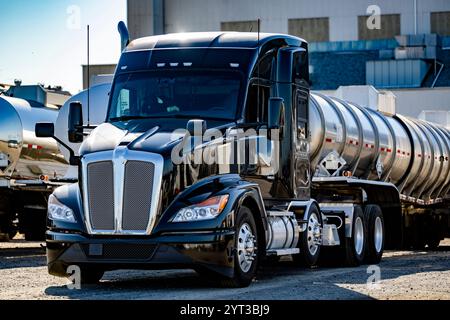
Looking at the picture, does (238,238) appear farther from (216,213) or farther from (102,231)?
(102,231)

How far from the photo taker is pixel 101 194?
13.9m

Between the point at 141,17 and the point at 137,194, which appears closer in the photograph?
the point at 137,194

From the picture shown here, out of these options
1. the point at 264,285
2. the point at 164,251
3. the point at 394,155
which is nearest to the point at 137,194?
the point at 164,251

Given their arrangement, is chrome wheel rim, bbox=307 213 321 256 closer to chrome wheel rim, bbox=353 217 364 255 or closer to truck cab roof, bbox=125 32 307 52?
chrome wheel rim, bbox=353 217 364 255

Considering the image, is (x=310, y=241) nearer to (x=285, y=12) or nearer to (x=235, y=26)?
(x=285, y=12)

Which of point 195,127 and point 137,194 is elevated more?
point 195,127

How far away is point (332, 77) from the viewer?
209 feet

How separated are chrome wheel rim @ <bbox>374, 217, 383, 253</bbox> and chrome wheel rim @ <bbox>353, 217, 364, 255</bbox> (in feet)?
1.99

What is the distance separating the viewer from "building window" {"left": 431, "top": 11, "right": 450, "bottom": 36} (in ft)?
201

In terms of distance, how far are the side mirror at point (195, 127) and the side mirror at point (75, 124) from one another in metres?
1.69

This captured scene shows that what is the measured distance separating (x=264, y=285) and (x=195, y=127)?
7.08ft

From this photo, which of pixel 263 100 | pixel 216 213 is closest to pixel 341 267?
pixel 263 100

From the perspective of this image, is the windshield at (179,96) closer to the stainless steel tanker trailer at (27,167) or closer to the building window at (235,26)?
the stainless steel tanker trailer at (27,167)

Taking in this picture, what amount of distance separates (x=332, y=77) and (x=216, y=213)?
166ft
